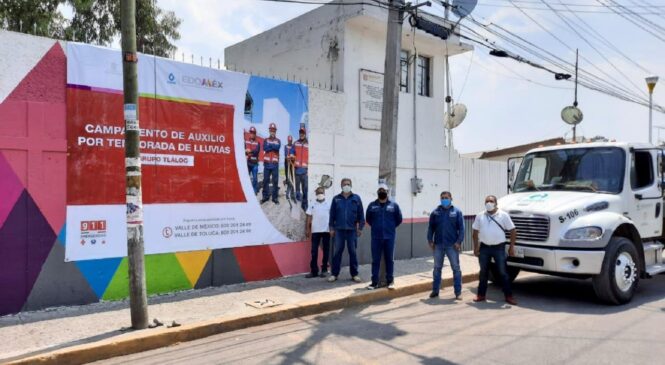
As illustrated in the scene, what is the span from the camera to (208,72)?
8.15 metres

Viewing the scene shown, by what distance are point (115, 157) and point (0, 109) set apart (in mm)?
1503

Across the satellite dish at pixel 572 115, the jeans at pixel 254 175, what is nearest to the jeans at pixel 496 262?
the jeans at pixel 254 175

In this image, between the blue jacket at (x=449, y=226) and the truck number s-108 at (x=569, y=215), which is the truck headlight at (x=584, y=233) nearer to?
the truck number s-108 at (x=569, y=215)

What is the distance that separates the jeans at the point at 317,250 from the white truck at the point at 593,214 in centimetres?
321

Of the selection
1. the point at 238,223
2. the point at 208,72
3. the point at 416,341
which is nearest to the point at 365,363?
→ the point at 416,341

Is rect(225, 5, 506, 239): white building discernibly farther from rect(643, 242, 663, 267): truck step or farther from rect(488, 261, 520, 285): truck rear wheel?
rect(643, 242, 663, 267): truck step

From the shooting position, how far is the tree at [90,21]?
536 inches

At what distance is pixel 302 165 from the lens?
30.8 feet

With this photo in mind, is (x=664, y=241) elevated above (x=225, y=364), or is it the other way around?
(x=664, y=241)

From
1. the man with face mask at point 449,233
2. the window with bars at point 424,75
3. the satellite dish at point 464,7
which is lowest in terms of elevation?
the man with face mask at point 449,233

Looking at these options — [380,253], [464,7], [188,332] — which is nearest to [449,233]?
[380,253]

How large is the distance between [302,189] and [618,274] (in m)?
5.40

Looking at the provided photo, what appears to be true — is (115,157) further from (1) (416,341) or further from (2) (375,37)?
(2) (375,37)

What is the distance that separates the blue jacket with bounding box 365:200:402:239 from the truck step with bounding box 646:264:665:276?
4119mm
